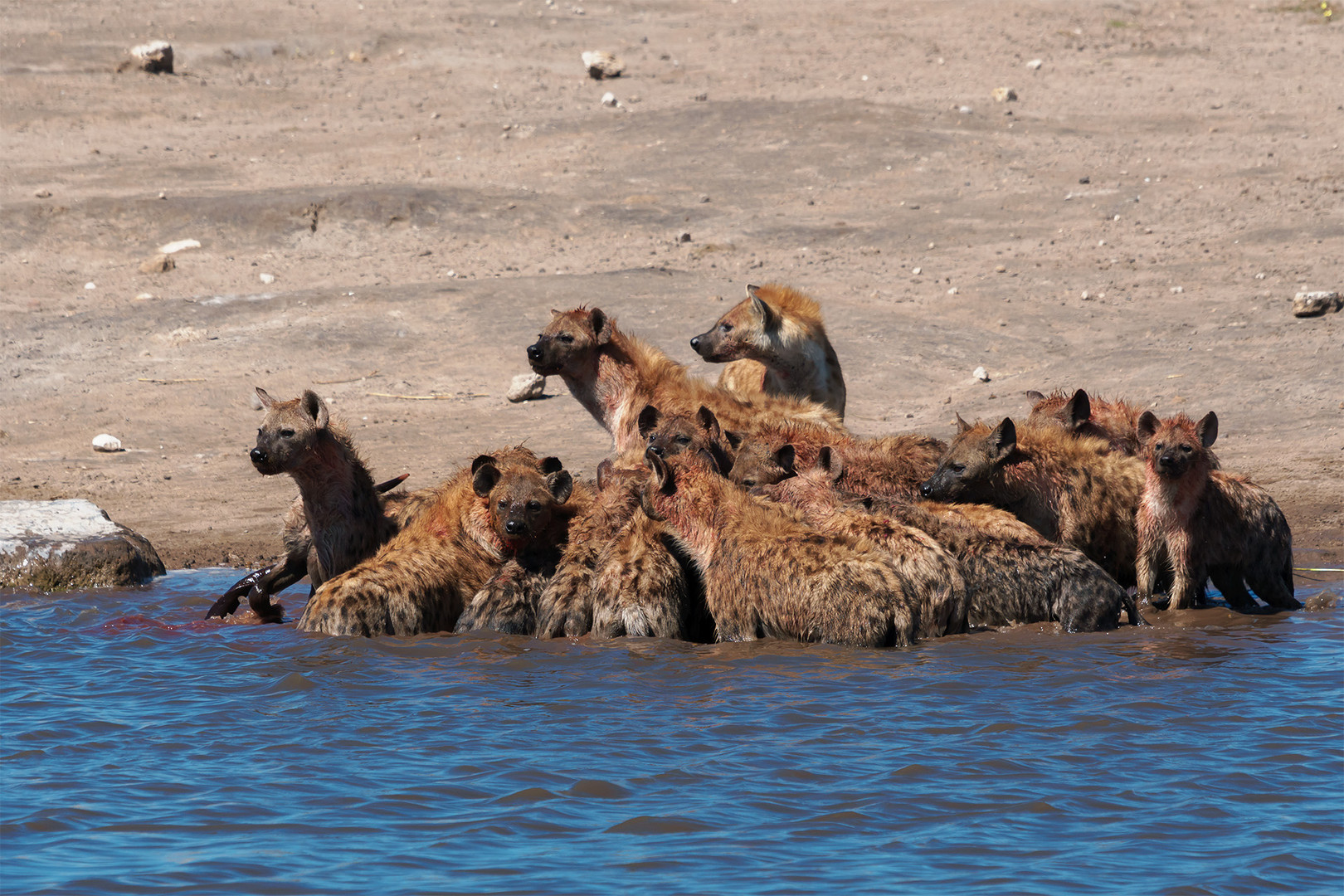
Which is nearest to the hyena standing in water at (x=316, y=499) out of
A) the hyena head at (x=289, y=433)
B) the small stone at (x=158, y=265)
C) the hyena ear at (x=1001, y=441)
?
the hyena head at (x=289, y=433)

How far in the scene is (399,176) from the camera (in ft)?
49.6

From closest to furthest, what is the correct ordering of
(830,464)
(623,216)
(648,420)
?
(830,464) → (648,420) → (623,216)

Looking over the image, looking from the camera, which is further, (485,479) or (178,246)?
(178,246)

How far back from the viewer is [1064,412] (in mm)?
7449

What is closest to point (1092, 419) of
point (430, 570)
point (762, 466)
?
point (762, 466)

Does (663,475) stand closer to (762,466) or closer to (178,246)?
(762,466)

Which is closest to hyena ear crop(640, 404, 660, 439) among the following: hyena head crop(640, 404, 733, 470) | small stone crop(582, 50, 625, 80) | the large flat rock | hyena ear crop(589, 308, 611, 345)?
hyena head crop(640, 404, 733, 470)

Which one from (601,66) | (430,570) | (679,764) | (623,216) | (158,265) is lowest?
(679,764)

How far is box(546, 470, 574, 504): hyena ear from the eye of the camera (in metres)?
6.61

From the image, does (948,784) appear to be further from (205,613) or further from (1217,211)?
(1217,211)

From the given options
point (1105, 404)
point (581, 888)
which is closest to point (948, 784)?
point (581, 888)

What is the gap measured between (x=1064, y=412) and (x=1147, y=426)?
0.76m

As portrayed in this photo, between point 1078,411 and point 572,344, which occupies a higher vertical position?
point 572,344

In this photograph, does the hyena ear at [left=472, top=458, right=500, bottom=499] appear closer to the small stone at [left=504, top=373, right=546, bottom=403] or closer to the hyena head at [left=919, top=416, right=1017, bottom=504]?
the hyena head at [left=919, top=416, right=1017, bottom=504]
